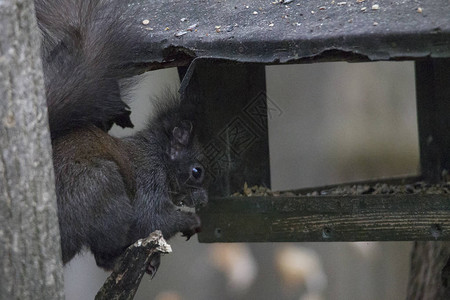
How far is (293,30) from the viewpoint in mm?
3297

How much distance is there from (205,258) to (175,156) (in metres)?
3.15

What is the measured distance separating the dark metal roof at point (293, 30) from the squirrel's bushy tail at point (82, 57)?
0.42ft

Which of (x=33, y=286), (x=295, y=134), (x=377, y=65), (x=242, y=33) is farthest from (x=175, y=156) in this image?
(x=377, y=65)

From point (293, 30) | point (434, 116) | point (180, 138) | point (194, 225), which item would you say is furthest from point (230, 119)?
point (434, 116)

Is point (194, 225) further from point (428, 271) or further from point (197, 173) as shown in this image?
point (428, 271)

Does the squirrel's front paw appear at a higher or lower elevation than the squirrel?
lower

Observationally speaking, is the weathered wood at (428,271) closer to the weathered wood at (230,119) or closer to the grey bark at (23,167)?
the weathered wood at (230,119)

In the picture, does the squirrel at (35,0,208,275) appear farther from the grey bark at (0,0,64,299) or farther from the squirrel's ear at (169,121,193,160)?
the grey bark at (0,0,64,299)

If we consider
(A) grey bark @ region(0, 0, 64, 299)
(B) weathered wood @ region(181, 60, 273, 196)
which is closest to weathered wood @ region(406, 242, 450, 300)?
(B) weathered wood @ region(181, 60, 273, 196)

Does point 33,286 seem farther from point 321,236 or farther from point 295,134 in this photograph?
point 295,134

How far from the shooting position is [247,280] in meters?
7.41

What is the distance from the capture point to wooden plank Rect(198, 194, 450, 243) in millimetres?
3631

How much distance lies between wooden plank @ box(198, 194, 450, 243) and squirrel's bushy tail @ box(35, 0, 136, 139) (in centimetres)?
75

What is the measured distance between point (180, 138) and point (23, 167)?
6.20ft
